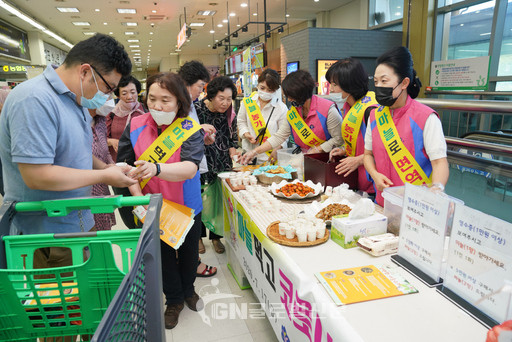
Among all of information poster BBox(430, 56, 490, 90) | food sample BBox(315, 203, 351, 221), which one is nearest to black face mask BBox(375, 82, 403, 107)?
food sample BBox(315, 203, 351, 221)

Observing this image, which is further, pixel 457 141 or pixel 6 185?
pixel 457 141

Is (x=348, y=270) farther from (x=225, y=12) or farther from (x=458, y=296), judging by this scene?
(x=225, y=12)

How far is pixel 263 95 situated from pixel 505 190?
6.84ft

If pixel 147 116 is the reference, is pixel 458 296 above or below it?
below

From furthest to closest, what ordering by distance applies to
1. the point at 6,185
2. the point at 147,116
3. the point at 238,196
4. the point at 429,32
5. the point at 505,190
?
the point at 429,32
the point at 505,190
the point at 238,196
the point at 147,116
the point at 6,185

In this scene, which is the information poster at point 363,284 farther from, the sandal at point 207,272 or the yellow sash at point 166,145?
the sandal at point 207,272

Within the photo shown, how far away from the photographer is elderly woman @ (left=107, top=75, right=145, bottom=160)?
296 centimetres

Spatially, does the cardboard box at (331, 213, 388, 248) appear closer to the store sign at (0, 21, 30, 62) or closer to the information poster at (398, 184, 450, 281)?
the information poster at (398, 184, 450, 281)

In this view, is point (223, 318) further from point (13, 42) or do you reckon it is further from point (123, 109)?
point (13, 42)

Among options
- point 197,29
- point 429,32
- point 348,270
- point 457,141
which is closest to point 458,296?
point 348,270

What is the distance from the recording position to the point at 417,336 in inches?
36.7

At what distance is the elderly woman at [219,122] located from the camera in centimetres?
287

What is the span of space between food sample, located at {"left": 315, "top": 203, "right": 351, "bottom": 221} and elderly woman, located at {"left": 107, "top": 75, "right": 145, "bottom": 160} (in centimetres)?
197

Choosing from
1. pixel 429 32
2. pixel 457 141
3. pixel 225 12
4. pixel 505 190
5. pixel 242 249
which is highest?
pixel 225 12
